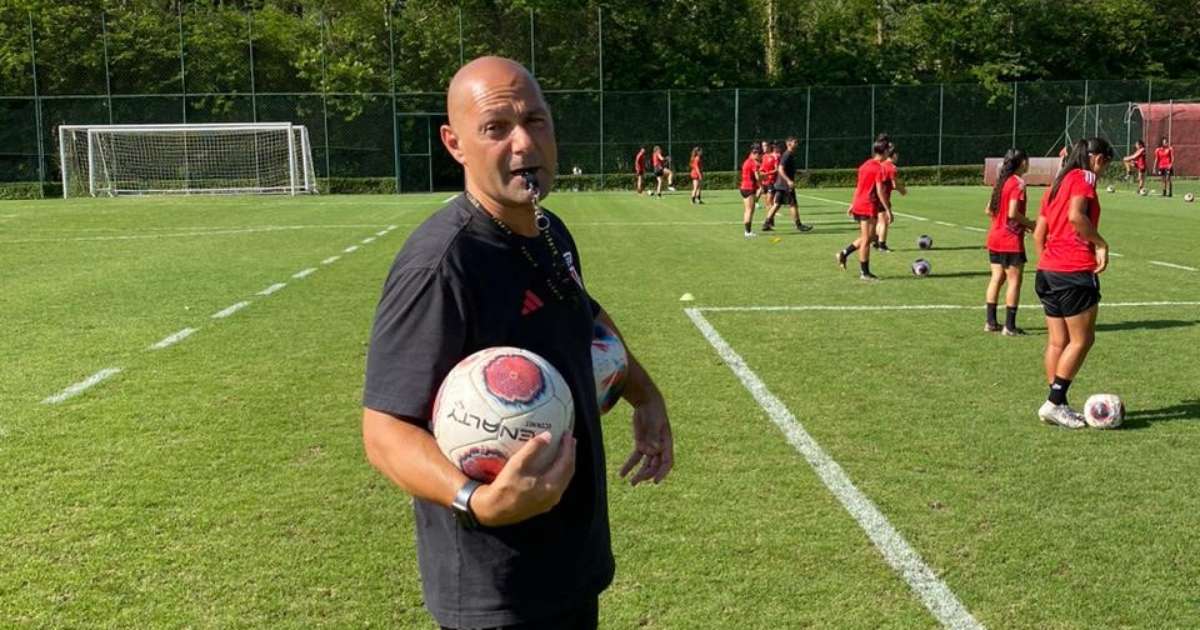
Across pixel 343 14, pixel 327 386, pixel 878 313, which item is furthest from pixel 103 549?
pixel 343 14

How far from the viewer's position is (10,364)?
850 centimetres

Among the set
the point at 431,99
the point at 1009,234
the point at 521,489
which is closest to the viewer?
the point at 521,489

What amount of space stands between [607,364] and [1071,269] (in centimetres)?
553

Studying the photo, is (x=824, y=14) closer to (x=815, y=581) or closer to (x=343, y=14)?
(x=343, y=14)

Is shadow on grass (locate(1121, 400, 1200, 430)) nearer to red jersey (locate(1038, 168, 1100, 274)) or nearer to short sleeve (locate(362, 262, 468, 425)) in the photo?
red jersey (locate(1038, 168, 1100, 274))

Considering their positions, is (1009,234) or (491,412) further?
(1009,234)

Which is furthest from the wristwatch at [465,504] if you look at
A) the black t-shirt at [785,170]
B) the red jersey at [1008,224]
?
the black t-shirt at [785,170]

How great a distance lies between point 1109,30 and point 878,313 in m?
50.0

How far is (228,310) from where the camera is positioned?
11352 mm

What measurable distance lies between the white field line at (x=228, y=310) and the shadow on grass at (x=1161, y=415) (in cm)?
870

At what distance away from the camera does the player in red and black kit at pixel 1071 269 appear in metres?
6.94

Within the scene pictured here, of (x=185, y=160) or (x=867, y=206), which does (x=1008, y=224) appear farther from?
(x=185, y=160)

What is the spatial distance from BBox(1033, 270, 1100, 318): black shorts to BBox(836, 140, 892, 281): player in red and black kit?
6721 mm

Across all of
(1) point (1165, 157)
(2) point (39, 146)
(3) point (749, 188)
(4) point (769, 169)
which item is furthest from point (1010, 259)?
(2) point (39, 146)
